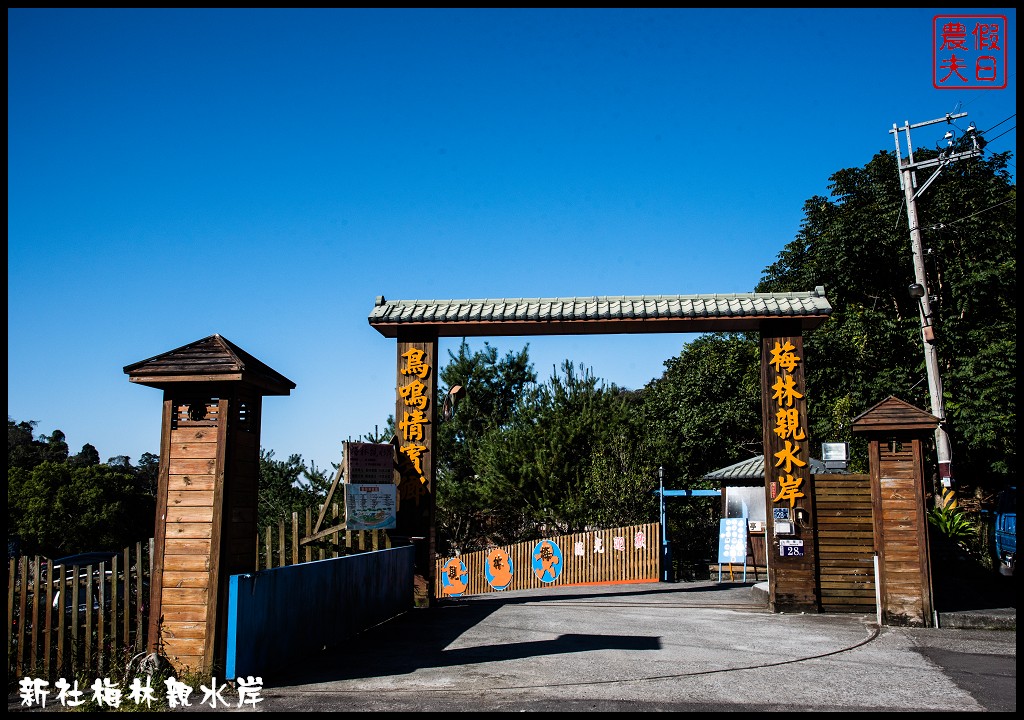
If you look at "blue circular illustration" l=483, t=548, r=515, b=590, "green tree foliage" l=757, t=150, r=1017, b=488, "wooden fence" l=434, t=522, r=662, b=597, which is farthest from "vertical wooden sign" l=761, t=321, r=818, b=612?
"green tree foliage" l=757, t=150, r=1017, b=488

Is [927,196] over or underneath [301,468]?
over

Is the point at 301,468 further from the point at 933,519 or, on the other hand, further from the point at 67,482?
the point at 933,519

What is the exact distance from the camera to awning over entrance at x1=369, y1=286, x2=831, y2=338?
14.0 meters

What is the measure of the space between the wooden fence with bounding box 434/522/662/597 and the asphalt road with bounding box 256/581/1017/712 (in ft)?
27.9

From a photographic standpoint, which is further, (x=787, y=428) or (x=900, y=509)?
(x=787, y=428)

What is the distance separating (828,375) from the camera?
29.0 m

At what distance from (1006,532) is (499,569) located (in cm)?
1300

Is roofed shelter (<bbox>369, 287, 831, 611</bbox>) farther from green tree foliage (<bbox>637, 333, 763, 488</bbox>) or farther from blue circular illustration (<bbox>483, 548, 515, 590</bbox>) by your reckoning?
green tree foliage (<bbox>637, 333, 763, 488</bbox>)

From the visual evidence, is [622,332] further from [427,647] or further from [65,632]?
[65,632]

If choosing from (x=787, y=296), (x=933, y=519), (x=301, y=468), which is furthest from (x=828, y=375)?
(x=301, y=468)

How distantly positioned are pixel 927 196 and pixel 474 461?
64.0 ft

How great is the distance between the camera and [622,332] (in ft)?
48.4

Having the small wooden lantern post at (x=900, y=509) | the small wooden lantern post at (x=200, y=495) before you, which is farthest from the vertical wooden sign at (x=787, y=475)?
the small wooden lantern post at (x=200, y=495)

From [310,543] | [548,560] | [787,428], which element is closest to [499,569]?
[548,560]
